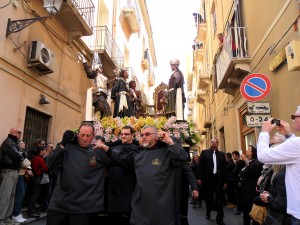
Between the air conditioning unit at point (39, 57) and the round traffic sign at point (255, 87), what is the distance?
5.63 meters

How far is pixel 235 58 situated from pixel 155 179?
8041 mm

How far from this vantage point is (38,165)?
25.7 ft

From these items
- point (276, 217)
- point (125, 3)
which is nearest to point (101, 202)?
point (276, 217)

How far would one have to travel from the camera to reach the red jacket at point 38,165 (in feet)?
25.7

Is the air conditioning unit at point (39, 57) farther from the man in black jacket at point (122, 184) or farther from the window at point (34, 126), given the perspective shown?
the man in black jacket at point (122, 184)

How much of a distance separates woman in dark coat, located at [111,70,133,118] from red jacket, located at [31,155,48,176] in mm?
2253

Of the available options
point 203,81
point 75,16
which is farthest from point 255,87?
point 203,81

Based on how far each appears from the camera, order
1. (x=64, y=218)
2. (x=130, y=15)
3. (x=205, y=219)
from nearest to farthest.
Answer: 1. (x=64, y=218)
2. (x=205, y=219)
3. (x=130, y=15)

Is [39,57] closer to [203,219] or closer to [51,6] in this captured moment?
[51,6]

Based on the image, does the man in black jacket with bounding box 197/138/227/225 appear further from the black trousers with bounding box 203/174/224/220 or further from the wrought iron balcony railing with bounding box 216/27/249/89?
the wrought iron balcony railing with bounding box 216/27/249/89

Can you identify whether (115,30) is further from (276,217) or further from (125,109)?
(276,217)

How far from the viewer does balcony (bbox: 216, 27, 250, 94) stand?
34.7ft

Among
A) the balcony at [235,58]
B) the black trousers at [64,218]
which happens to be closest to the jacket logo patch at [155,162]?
the black trousers at [64,218]

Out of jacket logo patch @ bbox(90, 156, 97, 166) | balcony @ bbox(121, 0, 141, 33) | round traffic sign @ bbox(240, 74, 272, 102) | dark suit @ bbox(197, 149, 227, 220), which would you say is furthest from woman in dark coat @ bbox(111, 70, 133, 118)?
balcony @ bbox(121, 0, 141, 33)
